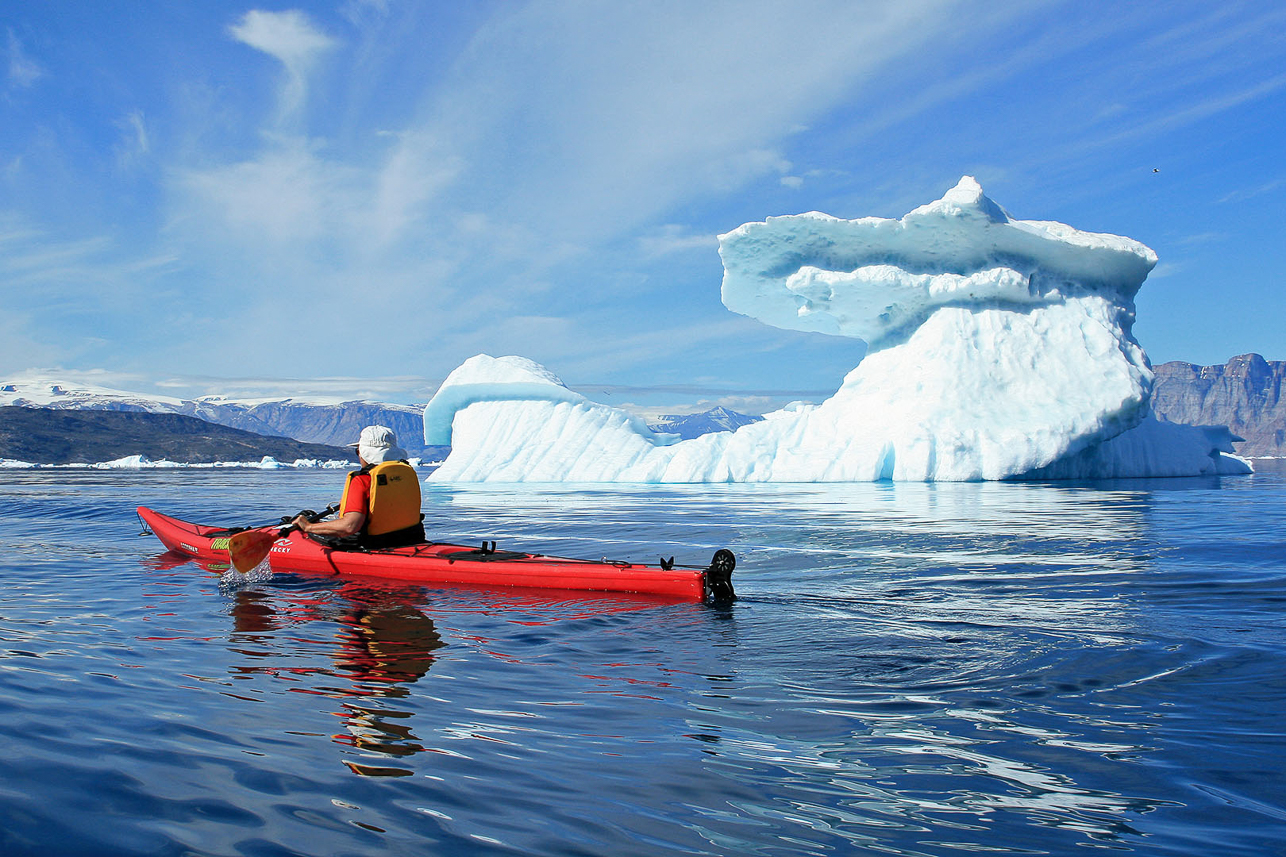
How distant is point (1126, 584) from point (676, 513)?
8342 mm

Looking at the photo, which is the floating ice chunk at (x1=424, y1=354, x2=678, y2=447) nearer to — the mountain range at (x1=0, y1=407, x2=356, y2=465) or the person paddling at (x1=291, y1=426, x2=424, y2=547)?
the person paddling at (x1=291, y1=426, x2=424, y2=547)

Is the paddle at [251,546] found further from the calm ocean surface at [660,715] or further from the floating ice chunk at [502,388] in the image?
the floating ice chunk at [502,388]

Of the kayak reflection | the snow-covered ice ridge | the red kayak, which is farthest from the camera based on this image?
the snow-covered ice ridge

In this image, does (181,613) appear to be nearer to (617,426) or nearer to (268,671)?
(268,671)

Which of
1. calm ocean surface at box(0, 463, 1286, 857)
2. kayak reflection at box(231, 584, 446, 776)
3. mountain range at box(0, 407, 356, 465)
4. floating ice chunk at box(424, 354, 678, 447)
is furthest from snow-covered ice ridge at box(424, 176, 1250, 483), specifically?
mountain range at box(0, 407, 356, 465)

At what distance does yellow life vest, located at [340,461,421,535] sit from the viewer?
6.94 meters

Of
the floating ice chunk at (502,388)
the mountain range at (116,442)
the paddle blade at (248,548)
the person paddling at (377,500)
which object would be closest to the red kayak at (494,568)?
the person paddling at (377,500)

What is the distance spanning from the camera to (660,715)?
124 inches

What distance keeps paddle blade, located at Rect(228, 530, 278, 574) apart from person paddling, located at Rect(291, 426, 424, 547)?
1.22ft

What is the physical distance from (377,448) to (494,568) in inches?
58.7

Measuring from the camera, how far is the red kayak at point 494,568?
19.1ft

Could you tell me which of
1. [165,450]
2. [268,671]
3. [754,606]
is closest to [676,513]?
[754,606]

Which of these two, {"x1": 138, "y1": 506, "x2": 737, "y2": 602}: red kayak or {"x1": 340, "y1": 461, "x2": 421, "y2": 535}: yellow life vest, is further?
{"x1": 340, "y1": 461, "x2": 421, "y2": 535}: yellow life vest

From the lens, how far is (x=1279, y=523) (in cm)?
1054
